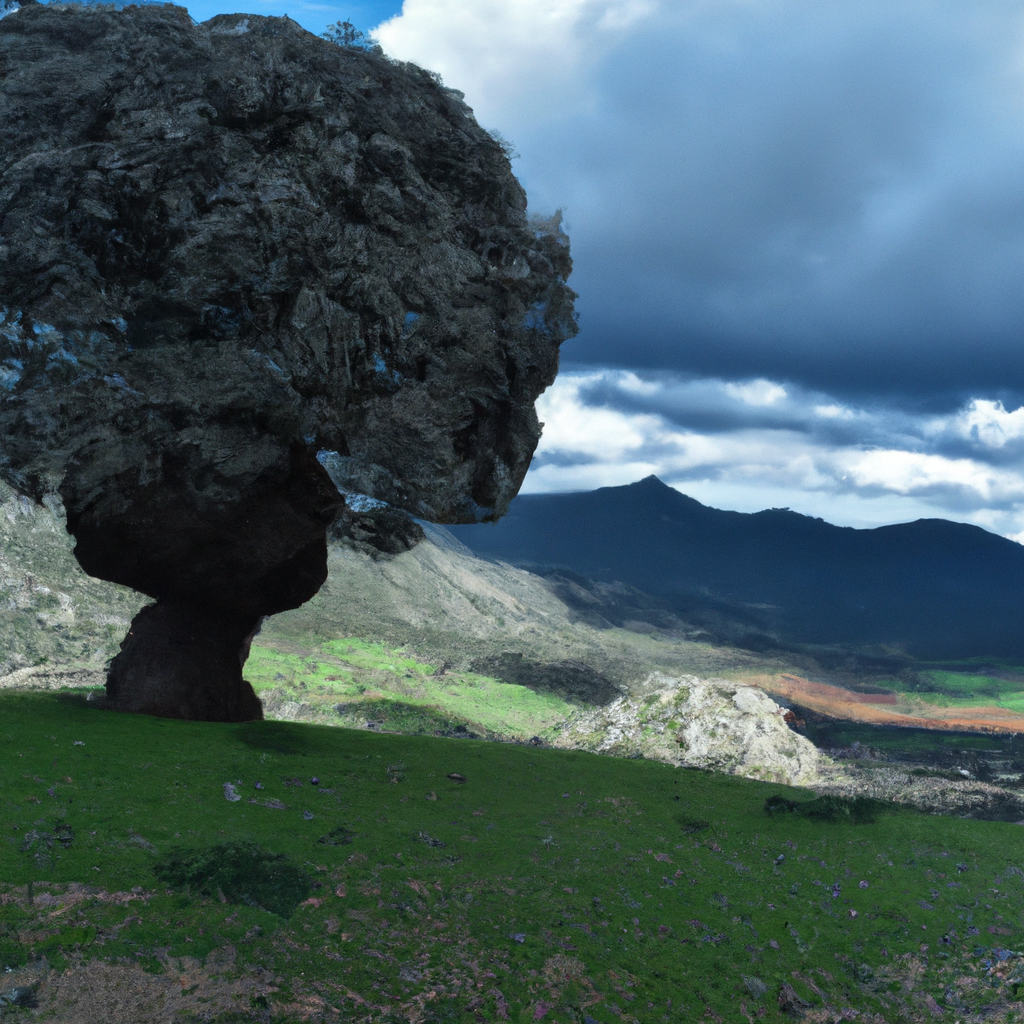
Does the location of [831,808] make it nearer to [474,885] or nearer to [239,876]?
[474,885]

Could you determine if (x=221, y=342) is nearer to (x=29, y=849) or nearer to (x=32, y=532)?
(x=29, y=849)

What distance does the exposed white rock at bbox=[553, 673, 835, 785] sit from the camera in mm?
42188

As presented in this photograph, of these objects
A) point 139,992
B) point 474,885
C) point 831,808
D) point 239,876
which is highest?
point 831,808

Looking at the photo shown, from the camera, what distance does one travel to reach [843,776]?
4534 centimetres

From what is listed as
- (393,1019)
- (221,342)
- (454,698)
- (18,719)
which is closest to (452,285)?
(221,342)

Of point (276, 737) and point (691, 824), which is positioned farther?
point (276, 737)

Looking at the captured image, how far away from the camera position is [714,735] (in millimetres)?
43156

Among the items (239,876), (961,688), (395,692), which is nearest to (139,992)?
(239,876)

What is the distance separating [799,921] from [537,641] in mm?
128453

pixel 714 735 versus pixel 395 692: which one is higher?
pixel 714 735

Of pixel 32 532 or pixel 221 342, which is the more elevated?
pixel 221 342

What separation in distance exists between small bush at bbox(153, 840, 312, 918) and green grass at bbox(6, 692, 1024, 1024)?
0.06 metres

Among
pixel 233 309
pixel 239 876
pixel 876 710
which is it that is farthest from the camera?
pixel 876 710

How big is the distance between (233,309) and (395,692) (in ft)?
186
